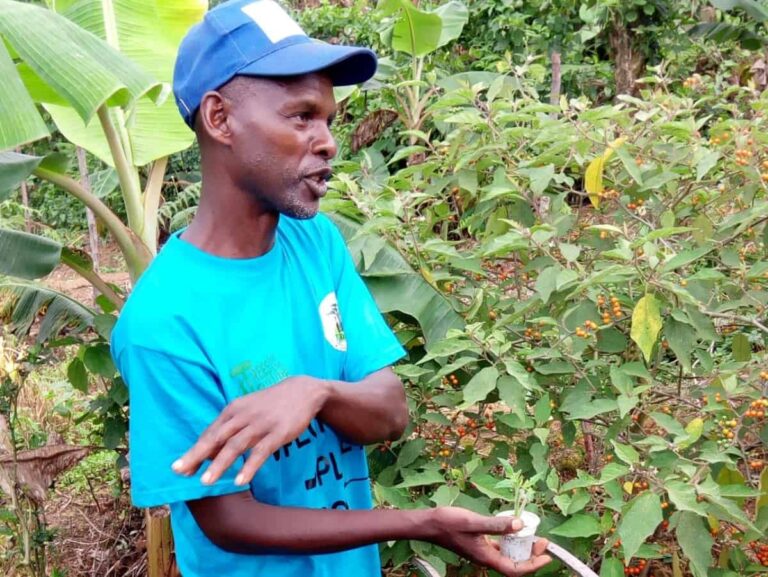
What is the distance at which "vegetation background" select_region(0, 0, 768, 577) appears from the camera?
211 cm

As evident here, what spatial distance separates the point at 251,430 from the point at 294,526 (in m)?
0.22

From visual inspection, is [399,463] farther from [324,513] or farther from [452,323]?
[324,513]

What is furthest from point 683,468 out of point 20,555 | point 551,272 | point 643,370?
point 20,555

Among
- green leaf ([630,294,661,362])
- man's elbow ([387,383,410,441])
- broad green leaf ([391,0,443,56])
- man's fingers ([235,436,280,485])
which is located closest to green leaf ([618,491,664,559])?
green leaf ([630,294,661,362])

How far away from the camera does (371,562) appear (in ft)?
5.66

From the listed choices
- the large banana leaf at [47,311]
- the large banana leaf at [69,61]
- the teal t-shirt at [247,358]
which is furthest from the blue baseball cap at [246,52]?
the large banana leaf at [47,311]

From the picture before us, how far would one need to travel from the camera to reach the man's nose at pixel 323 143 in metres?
1.44

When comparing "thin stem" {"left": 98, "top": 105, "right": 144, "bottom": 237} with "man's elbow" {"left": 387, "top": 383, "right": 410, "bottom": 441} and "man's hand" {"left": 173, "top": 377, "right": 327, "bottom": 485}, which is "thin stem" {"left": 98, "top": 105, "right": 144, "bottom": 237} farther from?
"man's hand" {"left": 173, "top": 377, "right": 327, "bottom": 485}

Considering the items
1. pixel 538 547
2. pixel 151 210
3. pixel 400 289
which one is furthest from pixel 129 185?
pixel 538 547

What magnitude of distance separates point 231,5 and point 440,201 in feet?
→ 4.94

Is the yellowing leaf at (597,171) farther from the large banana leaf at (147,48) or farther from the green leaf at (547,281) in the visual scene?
the large banana leaf at (147,48)

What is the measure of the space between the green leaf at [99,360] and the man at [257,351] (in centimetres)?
173

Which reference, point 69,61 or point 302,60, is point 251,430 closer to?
point 302,60

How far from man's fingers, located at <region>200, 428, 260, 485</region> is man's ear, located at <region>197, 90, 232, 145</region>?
49cm
